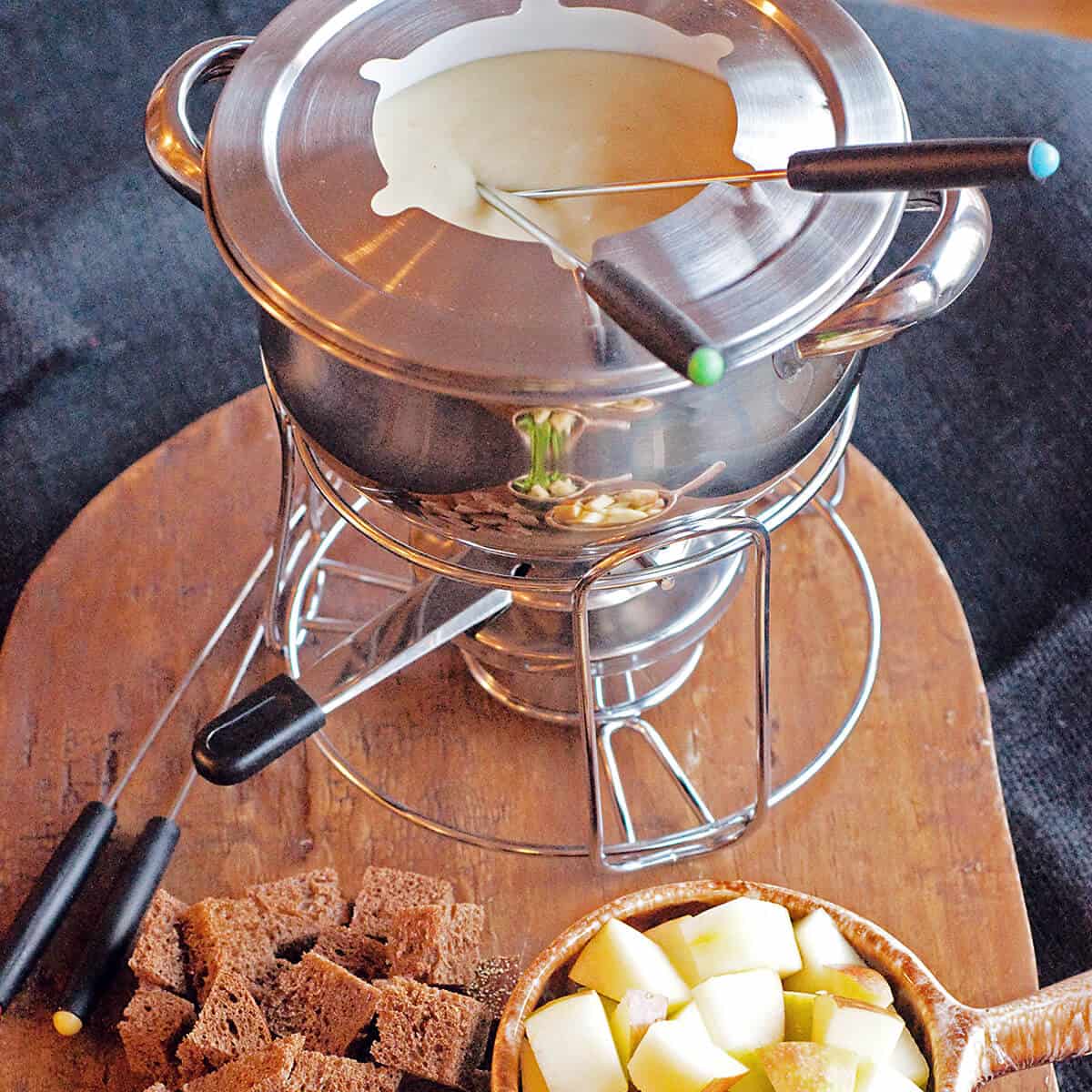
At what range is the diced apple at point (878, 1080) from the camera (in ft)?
2.79

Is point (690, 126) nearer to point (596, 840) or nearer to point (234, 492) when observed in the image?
point (596, 840)

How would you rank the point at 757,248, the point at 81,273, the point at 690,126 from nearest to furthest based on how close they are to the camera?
1. the point at 757,248
2. the point at 690,126
3. the point at 81,273

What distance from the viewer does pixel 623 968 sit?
91cm

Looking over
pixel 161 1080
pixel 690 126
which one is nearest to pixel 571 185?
pixel 690 126

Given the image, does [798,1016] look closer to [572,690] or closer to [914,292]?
[572,690]

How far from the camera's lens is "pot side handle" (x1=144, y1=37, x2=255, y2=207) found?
91cm

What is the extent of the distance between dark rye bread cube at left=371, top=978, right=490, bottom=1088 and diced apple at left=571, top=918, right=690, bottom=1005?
0.28ft

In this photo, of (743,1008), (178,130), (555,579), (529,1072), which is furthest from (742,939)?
(178,130)

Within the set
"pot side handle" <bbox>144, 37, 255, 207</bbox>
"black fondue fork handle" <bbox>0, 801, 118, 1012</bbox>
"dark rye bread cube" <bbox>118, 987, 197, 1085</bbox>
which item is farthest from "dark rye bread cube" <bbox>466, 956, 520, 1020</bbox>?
"pot side handle" <bbox>144, 37, 255, 207</bbox>

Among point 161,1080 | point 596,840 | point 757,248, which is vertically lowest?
point 161,1080

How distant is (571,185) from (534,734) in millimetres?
495

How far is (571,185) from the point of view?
33.7 inches

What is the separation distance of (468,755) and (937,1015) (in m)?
0.43

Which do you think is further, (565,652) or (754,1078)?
(565,652)
